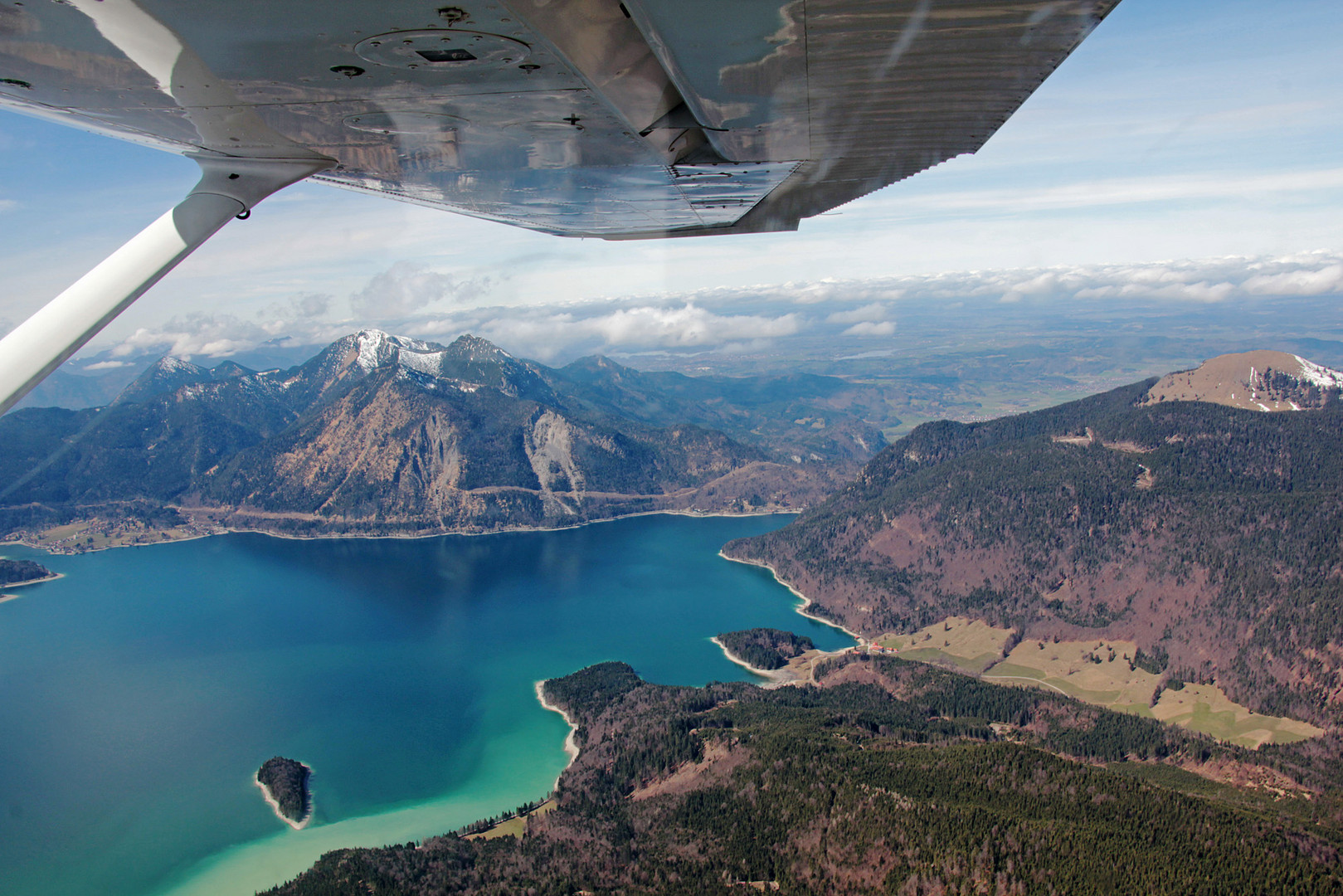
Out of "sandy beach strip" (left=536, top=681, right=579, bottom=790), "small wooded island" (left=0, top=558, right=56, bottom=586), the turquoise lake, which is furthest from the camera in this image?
"small wooded island" (left=0, top=558, right=56, bottom=586)

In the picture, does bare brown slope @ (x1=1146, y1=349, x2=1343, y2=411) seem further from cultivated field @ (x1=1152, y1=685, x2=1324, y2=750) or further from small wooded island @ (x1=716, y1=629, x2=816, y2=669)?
small wooded island @ (x1=716, y1=629, x2=816, y2=669)

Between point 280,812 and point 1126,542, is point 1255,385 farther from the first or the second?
point 280,812

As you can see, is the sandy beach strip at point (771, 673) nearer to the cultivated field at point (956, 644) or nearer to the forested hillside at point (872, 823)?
the forested hillside at point (872, 823)

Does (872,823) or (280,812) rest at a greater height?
(872,823)

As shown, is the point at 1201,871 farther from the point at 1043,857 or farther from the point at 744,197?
the point at 744,197

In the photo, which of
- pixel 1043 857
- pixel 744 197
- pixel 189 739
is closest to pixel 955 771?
pixel 1043 857

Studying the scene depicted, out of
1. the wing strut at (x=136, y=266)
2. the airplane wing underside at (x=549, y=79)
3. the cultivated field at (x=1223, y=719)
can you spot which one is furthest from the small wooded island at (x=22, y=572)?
the cultivated field at (x=1223, y=719)

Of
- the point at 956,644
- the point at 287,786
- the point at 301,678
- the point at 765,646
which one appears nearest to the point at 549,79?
the point at 287,786

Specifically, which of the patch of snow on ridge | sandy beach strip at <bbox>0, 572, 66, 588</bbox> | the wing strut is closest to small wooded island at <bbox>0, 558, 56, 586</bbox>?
sandy beach strip at <bbox>0, 572, 66, 588</bbox>
